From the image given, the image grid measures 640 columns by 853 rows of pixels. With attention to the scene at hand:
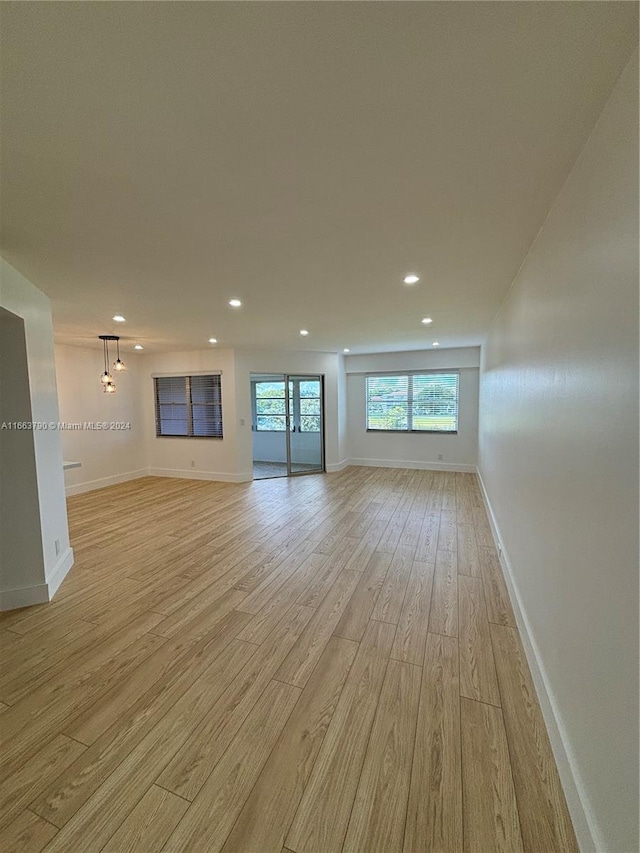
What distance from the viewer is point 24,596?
250 centimetres

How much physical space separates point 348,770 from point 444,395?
6488mm

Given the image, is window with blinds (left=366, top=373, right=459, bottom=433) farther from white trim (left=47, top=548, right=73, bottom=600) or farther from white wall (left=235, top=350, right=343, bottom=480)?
white trim (left=47, top=548, right=73, bottom=600)

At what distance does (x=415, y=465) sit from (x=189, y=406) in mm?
4962

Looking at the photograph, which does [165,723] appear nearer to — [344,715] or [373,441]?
[344,715]

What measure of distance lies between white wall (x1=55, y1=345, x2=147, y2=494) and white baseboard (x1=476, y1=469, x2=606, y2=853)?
6.44m

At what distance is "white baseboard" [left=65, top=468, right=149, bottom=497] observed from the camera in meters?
5.59

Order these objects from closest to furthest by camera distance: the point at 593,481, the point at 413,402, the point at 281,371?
the point at 593,481, the point at 281,371, the point at 413,402

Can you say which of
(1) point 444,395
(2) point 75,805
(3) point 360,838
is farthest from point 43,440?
(1) point 444,395

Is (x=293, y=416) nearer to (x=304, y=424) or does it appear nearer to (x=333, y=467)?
(x=304, y=424)

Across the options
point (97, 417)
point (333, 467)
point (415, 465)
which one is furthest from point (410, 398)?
point (97, 417)

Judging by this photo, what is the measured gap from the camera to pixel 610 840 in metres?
0.94

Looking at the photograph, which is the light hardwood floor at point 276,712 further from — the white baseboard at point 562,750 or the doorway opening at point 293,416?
the doorway opening at point 293,416

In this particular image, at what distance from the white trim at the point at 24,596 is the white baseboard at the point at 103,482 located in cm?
351

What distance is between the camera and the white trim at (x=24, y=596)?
2.46 meters
